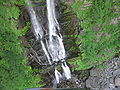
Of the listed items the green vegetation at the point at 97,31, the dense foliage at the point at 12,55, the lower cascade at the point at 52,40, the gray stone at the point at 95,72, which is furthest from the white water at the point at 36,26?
the gray stone at the point at 95,72

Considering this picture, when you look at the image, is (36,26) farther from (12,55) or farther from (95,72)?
(95,72)

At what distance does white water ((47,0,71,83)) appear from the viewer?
2.35 metres

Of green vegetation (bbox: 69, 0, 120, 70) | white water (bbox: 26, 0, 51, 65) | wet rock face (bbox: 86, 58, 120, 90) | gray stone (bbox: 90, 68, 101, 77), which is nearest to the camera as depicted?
green vegetation (bbox: 69, 0, 120, 70)

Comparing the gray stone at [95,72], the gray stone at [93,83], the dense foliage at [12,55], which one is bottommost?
the gray stone at [93,83]

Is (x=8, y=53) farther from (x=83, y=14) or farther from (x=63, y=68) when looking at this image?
(x=83, y=14)

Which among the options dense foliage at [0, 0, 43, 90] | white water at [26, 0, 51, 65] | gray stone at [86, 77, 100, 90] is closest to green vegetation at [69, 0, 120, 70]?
gray stone at [86, 77, 100, 90]

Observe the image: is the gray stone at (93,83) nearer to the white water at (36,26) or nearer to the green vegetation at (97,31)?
the green vegetation at (97,31)

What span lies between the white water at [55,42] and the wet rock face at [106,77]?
510 millimetres

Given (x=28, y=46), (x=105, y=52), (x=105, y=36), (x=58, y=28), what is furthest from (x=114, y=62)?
(x=28, y=46)

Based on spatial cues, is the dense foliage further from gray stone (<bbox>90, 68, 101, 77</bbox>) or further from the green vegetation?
gray stone (<bbox>90, 68, 101, 77</bbox>)

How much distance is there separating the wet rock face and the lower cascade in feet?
1.67

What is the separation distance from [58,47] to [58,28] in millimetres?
425

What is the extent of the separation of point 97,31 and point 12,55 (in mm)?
1689

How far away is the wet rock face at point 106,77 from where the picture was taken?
8.28 ft
